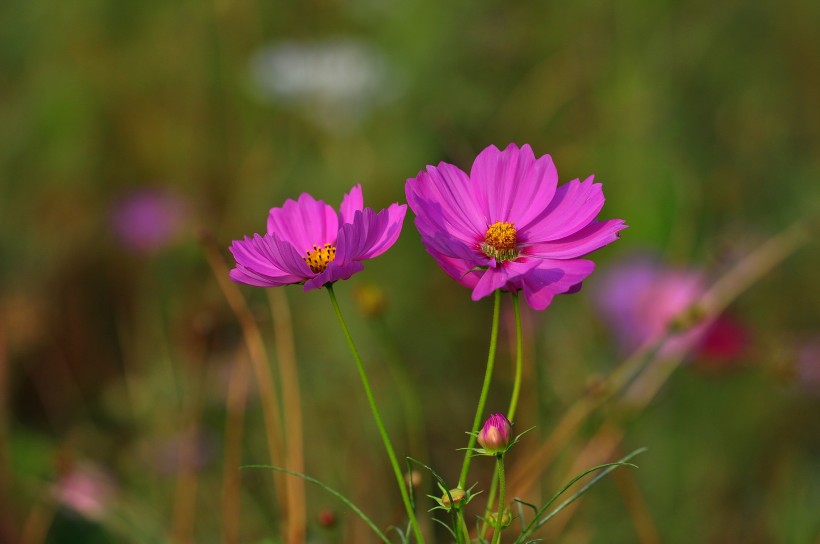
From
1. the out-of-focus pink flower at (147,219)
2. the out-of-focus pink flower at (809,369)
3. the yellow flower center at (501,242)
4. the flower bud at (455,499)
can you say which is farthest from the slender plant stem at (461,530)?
the out-of-focus pink flower at (147,219)

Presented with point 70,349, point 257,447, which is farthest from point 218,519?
point 70,349

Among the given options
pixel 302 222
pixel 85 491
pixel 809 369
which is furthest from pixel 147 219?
pixel 302 222

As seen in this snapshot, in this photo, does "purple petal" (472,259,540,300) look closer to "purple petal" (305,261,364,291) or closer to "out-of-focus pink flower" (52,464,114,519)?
"purple petal" (305,261,364,291)

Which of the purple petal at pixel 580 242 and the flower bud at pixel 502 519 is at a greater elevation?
the purple petal at pixel 580 242

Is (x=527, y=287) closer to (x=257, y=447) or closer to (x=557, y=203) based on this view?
(x=557, y=203)

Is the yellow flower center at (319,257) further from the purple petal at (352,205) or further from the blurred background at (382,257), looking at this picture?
the blurred background at (382,257)
